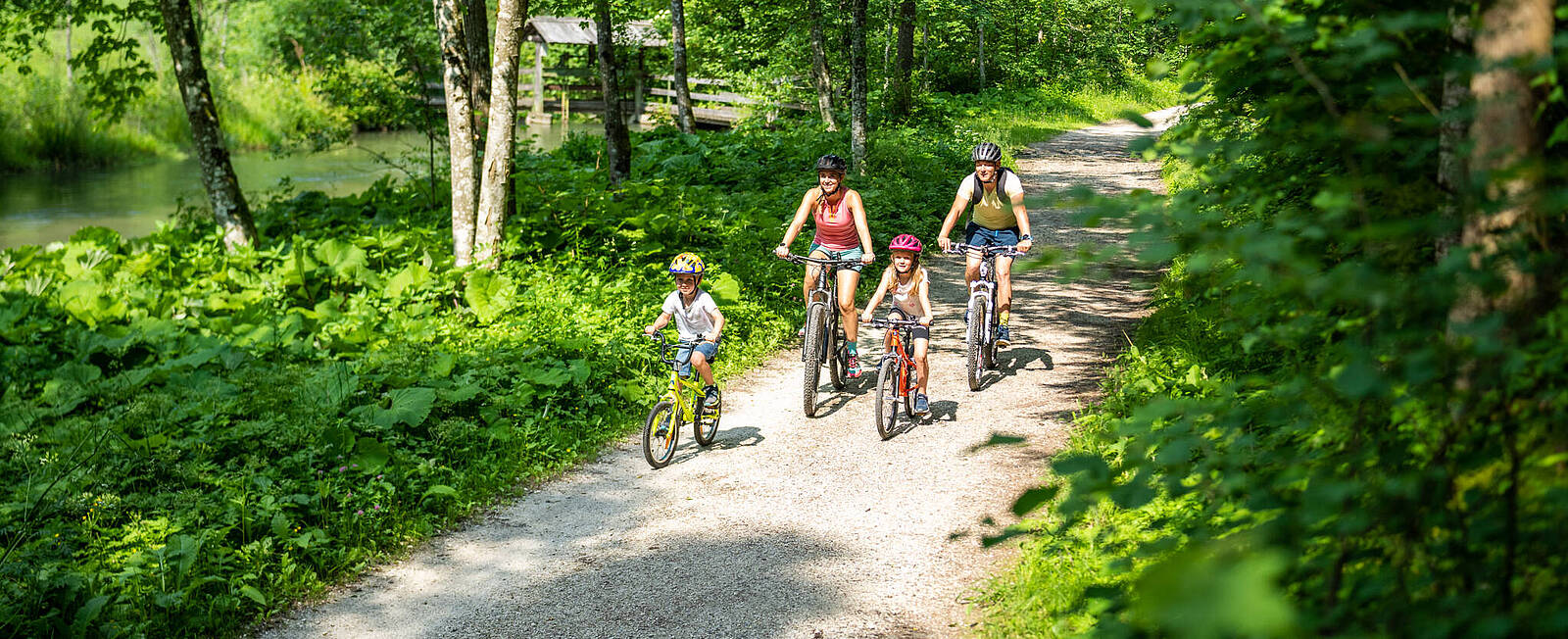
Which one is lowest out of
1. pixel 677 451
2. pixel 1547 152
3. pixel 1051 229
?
pixel 677 451

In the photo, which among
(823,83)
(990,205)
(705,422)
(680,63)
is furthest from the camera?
(823,83)

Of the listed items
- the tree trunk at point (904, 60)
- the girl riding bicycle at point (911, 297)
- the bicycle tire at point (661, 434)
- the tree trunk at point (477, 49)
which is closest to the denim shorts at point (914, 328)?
the girl riding bicycle at point (911, 297)

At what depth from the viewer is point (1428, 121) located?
213cm

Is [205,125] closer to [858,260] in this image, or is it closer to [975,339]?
[858,260]

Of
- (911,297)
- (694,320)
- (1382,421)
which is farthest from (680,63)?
(1382,421)

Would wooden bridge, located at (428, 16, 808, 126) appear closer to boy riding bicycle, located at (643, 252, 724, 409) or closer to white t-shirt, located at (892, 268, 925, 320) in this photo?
white t-shirt, located at (892, 268, 925, 320)

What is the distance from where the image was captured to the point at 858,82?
55.5ft

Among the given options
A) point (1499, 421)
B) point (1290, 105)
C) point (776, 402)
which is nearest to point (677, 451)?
point (776, 402)

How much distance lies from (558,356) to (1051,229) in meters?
9.05

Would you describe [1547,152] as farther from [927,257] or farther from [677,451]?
[927,257]

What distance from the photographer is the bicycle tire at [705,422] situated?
305 inches

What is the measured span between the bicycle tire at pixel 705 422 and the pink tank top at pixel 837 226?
64.5 inches

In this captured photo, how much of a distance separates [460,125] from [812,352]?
17.0ft

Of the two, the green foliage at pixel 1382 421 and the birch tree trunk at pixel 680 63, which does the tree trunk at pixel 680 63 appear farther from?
the green foliage at pixel 1382 421
